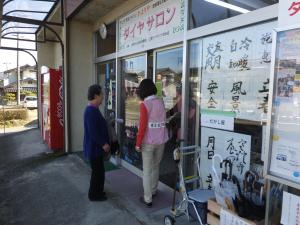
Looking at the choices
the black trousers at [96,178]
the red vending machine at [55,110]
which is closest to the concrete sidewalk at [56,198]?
the black trousers at [96,178]

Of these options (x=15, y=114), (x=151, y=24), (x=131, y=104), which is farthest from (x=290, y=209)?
(x=15, y=114)

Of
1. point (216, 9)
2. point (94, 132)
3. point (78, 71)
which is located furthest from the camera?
point (78, 71)

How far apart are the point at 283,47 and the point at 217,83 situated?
118 cm

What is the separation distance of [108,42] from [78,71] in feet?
3.69

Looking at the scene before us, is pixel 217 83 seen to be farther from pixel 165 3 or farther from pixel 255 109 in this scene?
pixel 165 3

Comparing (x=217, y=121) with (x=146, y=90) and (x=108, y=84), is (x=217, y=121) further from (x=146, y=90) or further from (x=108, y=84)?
(x=108, y=84)

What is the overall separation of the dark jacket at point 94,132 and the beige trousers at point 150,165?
2.04 feet

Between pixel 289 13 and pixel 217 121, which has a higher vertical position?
pixel 289 13

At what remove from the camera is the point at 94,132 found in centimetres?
354

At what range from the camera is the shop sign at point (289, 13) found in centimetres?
184

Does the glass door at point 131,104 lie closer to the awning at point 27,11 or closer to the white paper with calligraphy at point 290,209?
the awning at point 27,11

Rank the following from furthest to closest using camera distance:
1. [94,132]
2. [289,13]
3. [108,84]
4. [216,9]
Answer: [108,84], [94,132], [216,9], [289,13]

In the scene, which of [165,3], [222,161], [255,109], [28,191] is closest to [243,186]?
[222,161]

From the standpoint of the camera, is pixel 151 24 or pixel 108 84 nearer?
pixel 151 24
